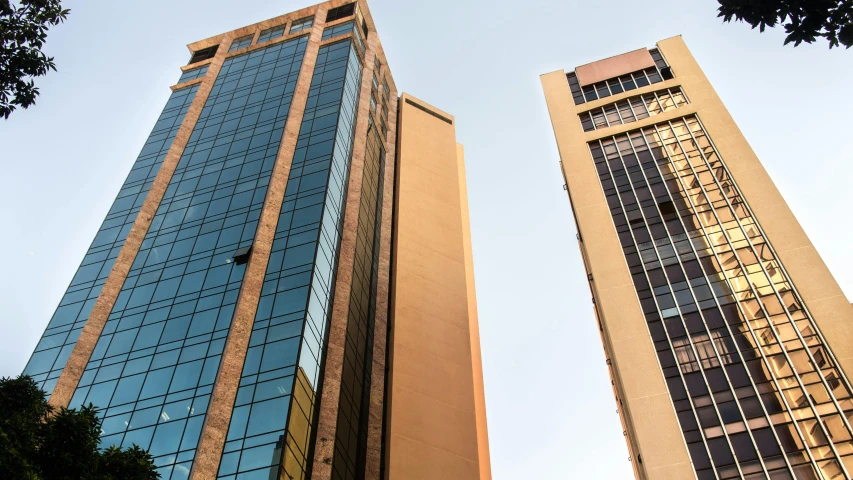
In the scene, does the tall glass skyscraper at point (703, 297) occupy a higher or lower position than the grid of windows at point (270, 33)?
lower

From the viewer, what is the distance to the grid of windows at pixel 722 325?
36781 millimetres

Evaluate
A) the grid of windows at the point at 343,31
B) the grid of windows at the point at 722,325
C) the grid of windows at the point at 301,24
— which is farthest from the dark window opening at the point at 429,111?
the grid of windows at the point at 722,325

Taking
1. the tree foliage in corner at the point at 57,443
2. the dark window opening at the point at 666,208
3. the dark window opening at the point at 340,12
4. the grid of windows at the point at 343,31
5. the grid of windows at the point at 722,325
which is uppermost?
the dark window opening at the point at 340,12

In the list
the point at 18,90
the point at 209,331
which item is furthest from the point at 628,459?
the point at 18,90

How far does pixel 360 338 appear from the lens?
5128 cm

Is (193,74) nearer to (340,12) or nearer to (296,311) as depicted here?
(340,12)

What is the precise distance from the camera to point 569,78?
2719 inches

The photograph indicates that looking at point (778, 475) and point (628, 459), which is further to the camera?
point (628, 459)

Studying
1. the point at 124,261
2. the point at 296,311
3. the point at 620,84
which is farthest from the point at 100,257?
the point at 620,84

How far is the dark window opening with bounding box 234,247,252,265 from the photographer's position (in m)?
49.1

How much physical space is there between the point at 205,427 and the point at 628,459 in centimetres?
3145

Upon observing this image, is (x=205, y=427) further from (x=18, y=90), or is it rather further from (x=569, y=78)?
(x=569, y=78)

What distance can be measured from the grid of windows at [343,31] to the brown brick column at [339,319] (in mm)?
9728

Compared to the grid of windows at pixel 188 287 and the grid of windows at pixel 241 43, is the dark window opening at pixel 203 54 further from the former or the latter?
the grid of windows at pixel 188 287
